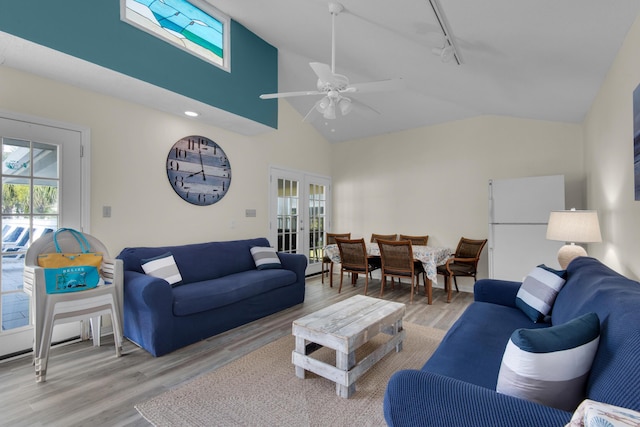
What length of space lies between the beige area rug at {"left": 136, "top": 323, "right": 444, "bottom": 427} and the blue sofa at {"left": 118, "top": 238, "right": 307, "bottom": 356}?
0.62 m

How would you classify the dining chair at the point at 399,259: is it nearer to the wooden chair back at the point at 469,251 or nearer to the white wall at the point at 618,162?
the wooden chair back at the point at 469,251

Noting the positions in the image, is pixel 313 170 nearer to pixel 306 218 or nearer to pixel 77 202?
pixel 306 218

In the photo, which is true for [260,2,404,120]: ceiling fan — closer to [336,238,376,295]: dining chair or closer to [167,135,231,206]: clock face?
[167,135,231,206]: clock face

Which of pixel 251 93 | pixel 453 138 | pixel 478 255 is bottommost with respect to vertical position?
pixel 478 255

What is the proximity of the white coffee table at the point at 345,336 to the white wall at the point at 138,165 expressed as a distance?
2.27m

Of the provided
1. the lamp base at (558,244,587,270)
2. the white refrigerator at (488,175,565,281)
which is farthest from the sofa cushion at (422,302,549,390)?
the white refrigerator at (488,175,565,281)

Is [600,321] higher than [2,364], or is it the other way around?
[600,321]

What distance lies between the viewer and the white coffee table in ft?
Result: 6.47

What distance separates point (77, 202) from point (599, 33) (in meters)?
4.48

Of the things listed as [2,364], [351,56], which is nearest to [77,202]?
[2,364]

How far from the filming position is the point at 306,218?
5.82 meters

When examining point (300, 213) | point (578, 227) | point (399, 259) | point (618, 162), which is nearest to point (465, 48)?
point (618, 162)

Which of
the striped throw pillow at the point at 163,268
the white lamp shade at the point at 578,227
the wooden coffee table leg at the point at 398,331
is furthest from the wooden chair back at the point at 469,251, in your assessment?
the striped throw pillow at the point at 163,268

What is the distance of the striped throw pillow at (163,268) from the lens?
2980 mm
